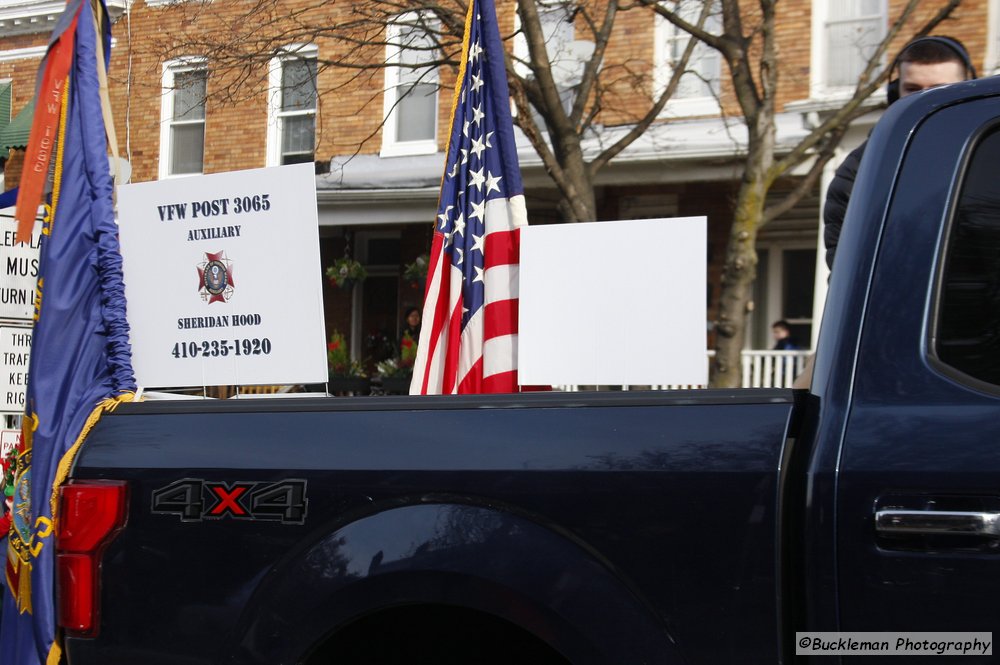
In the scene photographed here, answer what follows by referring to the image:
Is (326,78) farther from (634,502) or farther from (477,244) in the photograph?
(634,502)

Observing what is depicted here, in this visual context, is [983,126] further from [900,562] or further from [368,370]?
[368,370]

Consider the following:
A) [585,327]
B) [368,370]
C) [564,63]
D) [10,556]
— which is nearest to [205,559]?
[10,556]

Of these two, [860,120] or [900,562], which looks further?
[860,120]

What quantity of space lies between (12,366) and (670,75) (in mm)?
8476

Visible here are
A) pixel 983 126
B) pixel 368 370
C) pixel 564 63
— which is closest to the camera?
pixel 983 126

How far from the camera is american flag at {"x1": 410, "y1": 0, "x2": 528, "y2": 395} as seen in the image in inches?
151

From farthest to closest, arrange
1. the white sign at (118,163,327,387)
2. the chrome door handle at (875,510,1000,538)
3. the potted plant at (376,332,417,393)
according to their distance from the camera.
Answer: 1. the potted plant at (376,332,417,393)
2. the white sign at (118,163,327,387)
3. the chrome door handle at (875,510,1000,538)

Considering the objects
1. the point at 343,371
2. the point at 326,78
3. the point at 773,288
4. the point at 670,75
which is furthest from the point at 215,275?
the point at 326,78

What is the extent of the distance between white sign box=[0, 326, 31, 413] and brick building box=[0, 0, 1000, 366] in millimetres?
2948

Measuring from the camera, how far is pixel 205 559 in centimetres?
221

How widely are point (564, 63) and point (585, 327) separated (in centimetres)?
1055

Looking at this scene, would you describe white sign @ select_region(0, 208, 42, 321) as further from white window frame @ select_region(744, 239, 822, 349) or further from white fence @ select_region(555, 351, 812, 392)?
white window frame @ select_region(744, 239, 822, 349)

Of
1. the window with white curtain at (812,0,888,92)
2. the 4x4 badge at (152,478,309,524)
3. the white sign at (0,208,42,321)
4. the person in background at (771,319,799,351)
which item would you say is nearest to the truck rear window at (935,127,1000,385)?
the 4x4 badge at (152,478,309,524)

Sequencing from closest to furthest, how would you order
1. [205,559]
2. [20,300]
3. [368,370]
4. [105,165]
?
[205,559]
[105,165]
[20,300]
[368,370]
